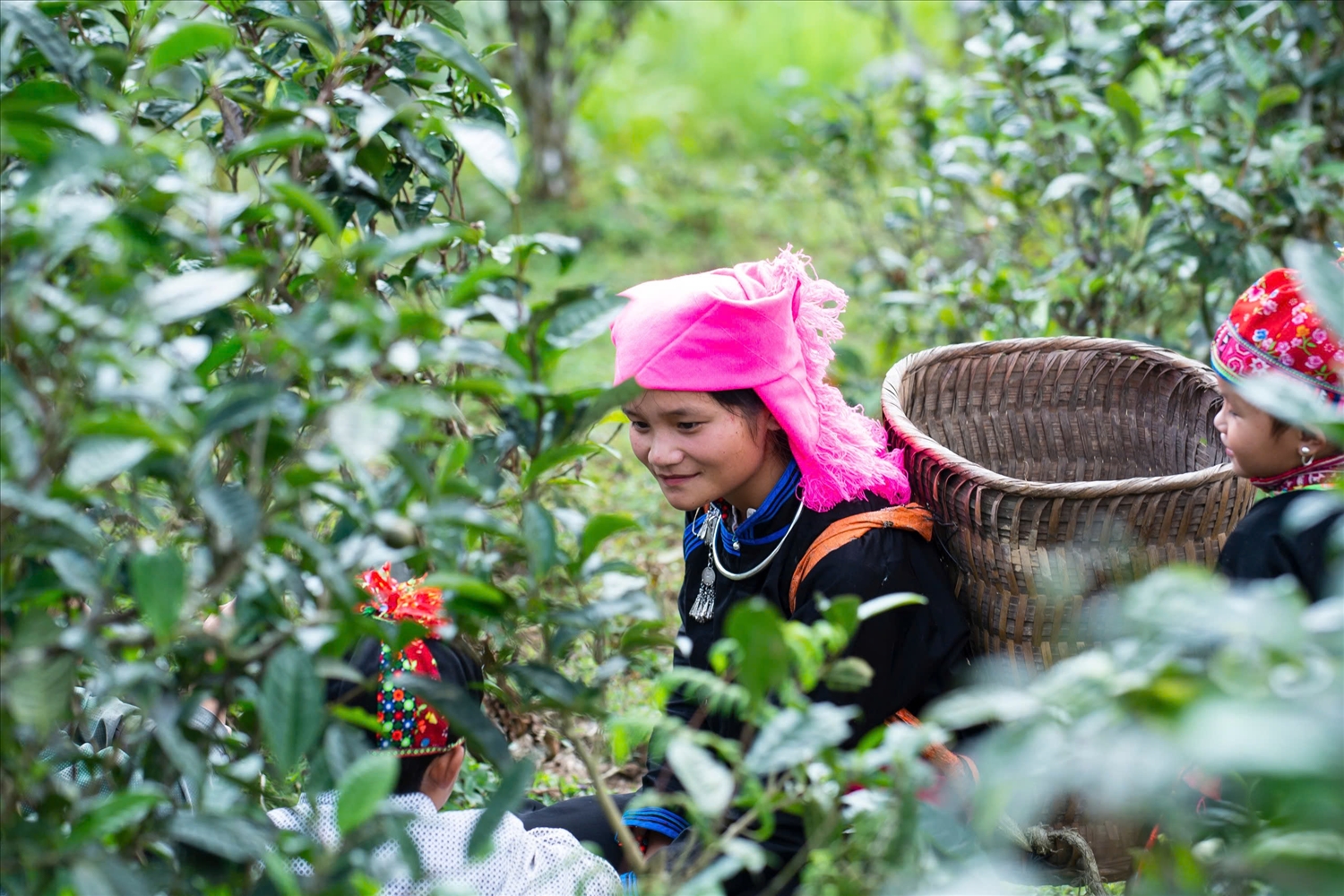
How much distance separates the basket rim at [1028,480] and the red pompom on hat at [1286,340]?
0.16m

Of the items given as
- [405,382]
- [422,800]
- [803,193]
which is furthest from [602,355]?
[422,800]

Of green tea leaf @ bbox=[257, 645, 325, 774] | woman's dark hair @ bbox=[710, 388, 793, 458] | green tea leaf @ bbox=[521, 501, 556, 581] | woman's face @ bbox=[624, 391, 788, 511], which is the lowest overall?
woman's face @ bbox=[624, 391, 788, 511]

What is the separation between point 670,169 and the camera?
696cm

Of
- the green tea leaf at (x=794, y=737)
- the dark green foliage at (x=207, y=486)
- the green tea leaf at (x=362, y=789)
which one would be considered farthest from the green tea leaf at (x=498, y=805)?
the green tea leaf at (x=794, y=737)

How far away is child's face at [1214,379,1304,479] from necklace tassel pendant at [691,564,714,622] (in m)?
0.85

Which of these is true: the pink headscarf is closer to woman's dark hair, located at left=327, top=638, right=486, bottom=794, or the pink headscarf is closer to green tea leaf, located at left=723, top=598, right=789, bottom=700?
woman's dark hair, located at left=327, top=638, right=486, bottom=794

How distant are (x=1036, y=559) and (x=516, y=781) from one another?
974 mm

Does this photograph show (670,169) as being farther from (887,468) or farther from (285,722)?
(285,722)

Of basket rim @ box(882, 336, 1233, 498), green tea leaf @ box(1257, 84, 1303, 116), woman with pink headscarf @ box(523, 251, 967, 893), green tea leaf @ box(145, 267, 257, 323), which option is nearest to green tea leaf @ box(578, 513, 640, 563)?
green tea leaf @ box(145, 267, 257, 323)

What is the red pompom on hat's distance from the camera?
5.57 ft

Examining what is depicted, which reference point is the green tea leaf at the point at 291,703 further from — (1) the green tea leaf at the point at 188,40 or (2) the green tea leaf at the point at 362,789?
(1) the green tea leaf at the point at 188,40

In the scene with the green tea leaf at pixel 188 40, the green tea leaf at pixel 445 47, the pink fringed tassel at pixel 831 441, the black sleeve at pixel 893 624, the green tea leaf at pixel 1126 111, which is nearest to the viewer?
the green tea leaf at pixel 188 40

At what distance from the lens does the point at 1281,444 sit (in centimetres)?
169

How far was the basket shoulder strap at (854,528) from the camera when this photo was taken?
74.9 inches
